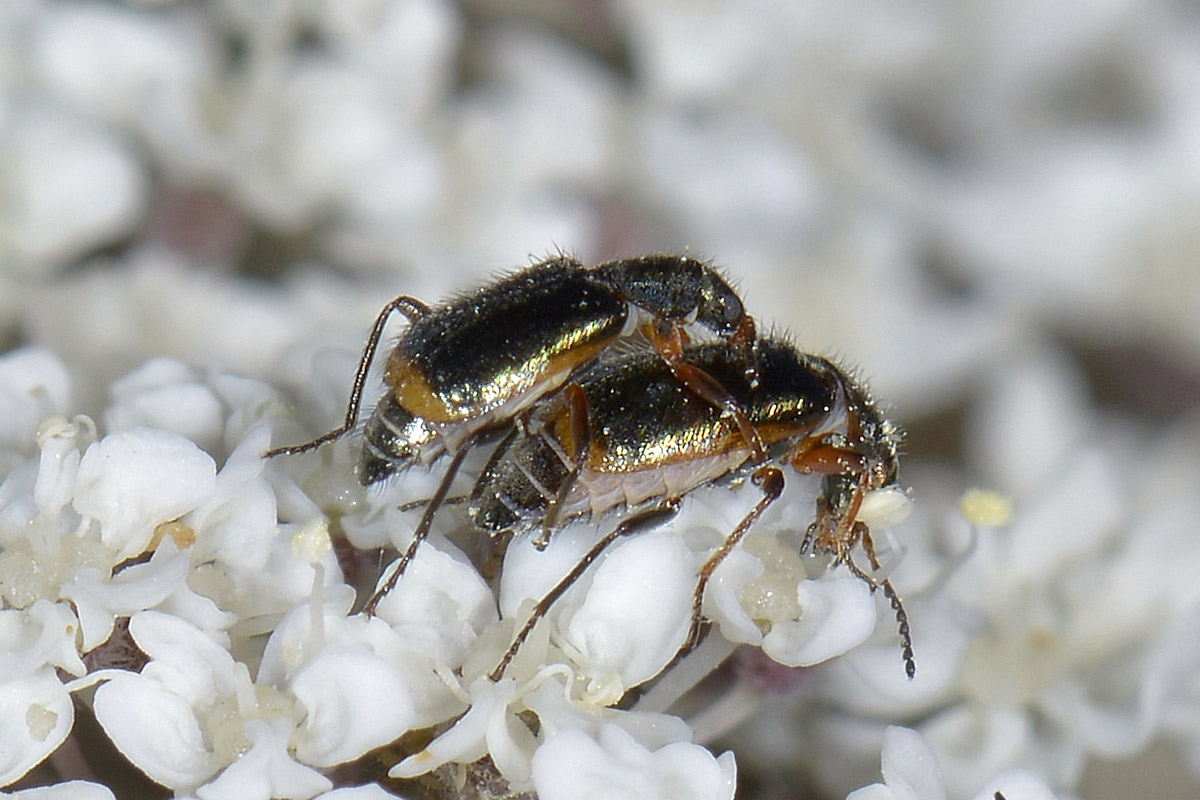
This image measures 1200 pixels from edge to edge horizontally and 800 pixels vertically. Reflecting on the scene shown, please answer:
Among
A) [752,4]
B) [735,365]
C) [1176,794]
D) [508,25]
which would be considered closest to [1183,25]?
[752,4]

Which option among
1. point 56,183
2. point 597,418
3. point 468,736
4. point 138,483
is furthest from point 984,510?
point 56,183

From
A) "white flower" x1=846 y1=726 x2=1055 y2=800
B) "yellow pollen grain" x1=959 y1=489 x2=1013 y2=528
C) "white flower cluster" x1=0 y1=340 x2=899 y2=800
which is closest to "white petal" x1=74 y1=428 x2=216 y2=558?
"white flower cluster" x1=0 y1=340 x2=899 y2=800

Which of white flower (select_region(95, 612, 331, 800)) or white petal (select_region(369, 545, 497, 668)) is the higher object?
white petal (select_region(369, 545, 497, 668))

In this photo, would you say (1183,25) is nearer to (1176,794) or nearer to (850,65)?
(850,65)

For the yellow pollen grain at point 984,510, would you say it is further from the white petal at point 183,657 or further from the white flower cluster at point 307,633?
the white petal at point 183,657

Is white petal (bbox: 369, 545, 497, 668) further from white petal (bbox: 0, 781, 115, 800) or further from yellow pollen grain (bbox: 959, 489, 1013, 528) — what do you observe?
yellow pollen grain (bbox: 959, 489, 1013, 528)

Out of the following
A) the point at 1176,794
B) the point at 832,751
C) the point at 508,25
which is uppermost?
the point at 508,25

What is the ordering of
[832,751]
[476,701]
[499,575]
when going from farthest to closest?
[832,751] < [499,575] < [476,701]
